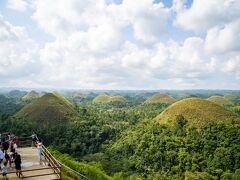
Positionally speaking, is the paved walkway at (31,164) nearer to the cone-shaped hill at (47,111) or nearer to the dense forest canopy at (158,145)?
the dense forest canopy at (158,145)

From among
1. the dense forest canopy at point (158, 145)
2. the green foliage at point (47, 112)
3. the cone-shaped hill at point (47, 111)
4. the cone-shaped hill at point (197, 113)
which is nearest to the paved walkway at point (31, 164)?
the dense forest canopy at point (158, 145)

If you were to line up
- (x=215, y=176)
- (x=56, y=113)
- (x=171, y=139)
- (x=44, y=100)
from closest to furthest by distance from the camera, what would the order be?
1. (x=215, y=176)
2. (x=171, y=139)
3. (x=56, y=113)
4. (x=44, y=100)

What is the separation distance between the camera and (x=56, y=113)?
66.3m

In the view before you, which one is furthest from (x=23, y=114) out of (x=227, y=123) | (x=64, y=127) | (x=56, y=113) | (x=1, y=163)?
(x=1, y=163)

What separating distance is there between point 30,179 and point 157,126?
3834 cm

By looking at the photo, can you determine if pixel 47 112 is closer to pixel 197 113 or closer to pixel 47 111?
pixel 47 111

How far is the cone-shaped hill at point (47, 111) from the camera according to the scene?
64.1 metres

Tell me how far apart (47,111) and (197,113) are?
112 ft

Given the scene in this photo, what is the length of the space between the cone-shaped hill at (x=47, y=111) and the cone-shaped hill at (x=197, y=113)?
23.5 meters

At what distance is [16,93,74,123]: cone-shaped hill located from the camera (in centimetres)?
6411

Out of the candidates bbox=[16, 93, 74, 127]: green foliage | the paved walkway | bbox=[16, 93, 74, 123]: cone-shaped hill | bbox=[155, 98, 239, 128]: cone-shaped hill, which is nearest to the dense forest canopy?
bbox=[155, 98, 239, 128]: cone-shaped hill

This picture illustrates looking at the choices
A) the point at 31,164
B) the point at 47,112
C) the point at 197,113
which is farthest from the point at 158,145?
the point at 47,112

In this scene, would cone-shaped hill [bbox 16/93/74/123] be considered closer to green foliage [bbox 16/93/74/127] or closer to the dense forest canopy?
green foliage [bbox 16/93/74/127]

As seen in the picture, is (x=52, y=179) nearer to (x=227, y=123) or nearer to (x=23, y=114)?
(x=227, y=123)
